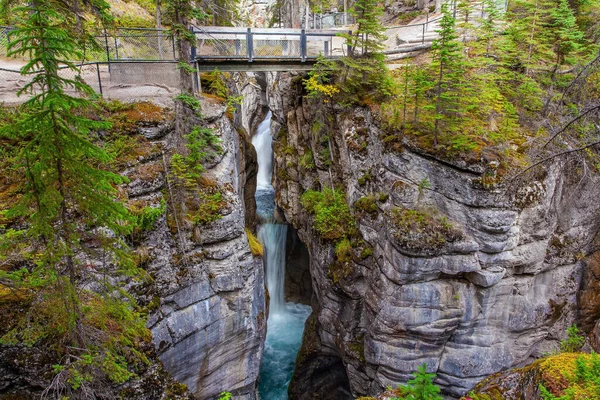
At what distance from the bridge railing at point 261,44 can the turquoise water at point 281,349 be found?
44.7ft

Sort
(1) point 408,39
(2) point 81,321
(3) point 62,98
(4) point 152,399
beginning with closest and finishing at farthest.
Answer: (3) point 62,98
(2) point 81,321
(4) point 152,399
(1) point 408,39

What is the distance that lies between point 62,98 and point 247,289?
842 centimetres

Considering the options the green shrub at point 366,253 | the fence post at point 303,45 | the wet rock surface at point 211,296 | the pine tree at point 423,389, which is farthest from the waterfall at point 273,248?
the pine tree at point 423,389

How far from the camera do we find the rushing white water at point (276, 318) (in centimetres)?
1820

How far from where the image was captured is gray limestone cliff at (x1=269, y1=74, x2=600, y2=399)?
12.4m

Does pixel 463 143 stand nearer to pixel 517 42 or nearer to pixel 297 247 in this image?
pixel 517 42

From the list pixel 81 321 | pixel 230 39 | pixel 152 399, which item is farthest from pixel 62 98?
pixel 230 39

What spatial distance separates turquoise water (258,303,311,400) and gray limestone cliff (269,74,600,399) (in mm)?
4152

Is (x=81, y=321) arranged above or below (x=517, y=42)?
below

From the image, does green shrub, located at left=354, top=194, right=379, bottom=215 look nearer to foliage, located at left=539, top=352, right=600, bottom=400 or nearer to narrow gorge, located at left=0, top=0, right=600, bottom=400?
narrow gorge, located at left=0, top=0, right=600, bottom=400

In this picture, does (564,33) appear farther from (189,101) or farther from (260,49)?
(189,101)

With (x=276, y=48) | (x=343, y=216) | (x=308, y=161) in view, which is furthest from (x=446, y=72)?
(x=308, y=161)

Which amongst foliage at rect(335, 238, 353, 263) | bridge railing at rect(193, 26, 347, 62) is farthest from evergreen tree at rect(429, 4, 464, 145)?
foliage at rect(335, 238, 353, 263)

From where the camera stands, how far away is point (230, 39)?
14.8m
